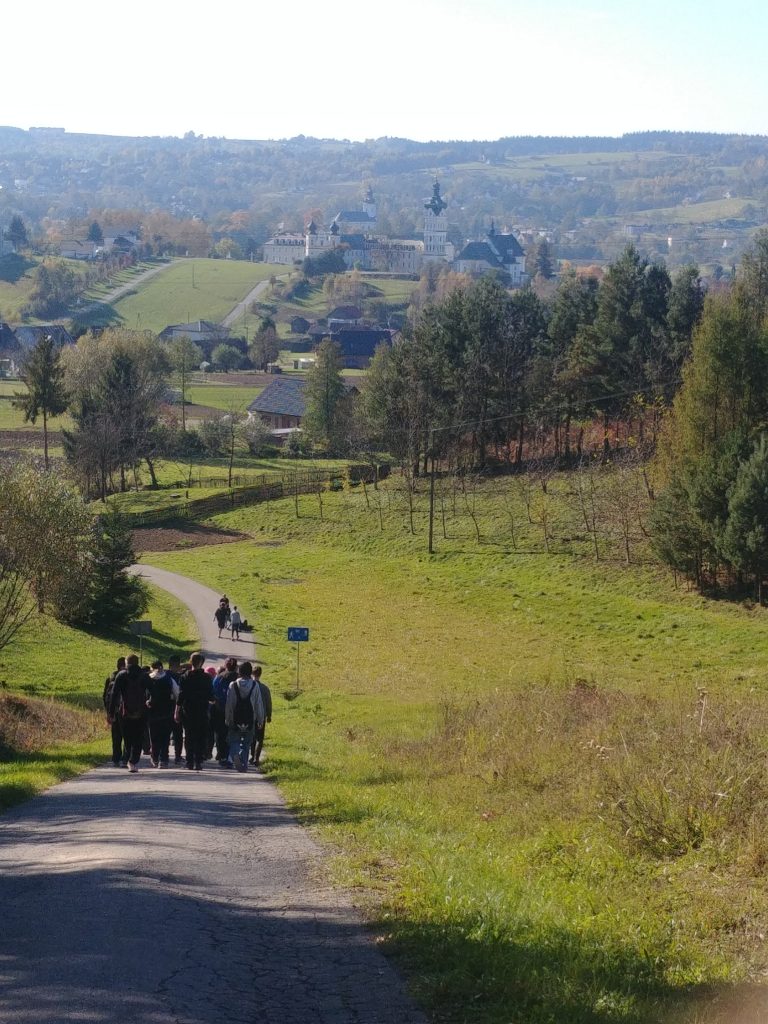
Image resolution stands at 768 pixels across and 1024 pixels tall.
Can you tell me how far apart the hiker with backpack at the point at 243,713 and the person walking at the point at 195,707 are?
32cm

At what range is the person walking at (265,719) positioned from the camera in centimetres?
1661

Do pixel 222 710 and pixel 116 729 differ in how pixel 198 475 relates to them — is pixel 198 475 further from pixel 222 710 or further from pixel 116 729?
pixel 116 729

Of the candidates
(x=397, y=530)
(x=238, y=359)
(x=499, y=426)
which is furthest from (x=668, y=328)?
(x=238, y=359)

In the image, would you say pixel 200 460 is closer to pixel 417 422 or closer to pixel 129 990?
pixel 417 422

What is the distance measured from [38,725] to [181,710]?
18.5 ft

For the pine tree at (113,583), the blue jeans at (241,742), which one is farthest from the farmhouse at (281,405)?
the blue jeans at (241,742)

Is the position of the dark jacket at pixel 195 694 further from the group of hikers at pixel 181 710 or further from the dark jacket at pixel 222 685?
the dark jacket at pixel 222 685

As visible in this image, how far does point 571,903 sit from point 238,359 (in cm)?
14908

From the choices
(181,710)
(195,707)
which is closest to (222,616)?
(181,710)

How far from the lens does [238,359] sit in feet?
507

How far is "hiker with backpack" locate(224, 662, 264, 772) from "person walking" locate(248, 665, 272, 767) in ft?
0.25

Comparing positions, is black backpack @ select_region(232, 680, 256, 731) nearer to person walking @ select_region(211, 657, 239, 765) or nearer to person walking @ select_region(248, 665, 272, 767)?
person walking @ select_region(248, 665, 272, 767)

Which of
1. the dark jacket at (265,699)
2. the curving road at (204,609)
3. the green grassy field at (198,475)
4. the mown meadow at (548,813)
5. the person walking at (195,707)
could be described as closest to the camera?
the mown meadow at (548,813)

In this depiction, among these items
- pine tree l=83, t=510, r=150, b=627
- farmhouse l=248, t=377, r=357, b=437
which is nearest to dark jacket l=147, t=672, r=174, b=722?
pine tree l=83, t=510, r=150, b=627
